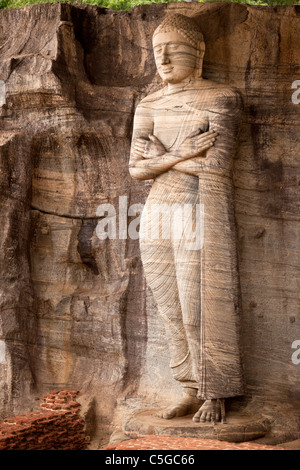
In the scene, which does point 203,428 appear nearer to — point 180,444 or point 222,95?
point 180,444

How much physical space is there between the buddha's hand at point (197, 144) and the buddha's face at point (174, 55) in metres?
0.70

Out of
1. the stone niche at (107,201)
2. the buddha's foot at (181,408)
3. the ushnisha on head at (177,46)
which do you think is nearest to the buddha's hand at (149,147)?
the ushnisha on head at (177,46)

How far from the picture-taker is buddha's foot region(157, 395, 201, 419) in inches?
318

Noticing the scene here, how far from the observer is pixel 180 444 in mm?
7250

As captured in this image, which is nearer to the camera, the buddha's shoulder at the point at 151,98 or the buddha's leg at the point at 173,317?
the buddha's leg at the point at 173,317

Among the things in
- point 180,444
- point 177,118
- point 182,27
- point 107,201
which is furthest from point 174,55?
point 180,444

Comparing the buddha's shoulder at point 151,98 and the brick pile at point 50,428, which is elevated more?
the buddha's shoulder at point 151,98

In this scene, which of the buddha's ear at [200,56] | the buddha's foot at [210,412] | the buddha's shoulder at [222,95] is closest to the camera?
the buddha's foot at [210,412]

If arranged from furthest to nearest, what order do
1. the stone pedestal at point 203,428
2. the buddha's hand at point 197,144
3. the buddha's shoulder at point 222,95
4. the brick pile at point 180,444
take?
the buddha's shoulder at point 222,95
the buddha's hand at point 197,144
the stone pedestal at point 203,428
the brick pile at point 180,444

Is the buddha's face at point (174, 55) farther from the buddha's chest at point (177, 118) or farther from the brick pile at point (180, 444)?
the brick pile at point (180, 444)

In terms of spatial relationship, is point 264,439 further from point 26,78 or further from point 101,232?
point 26,78

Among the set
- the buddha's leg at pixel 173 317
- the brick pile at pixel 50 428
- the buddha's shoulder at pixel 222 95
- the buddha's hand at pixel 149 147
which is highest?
the buddha's shoulder at pixel 222 95

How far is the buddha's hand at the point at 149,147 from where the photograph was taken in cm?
817

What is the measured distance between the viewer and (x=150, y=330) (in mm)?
8867
